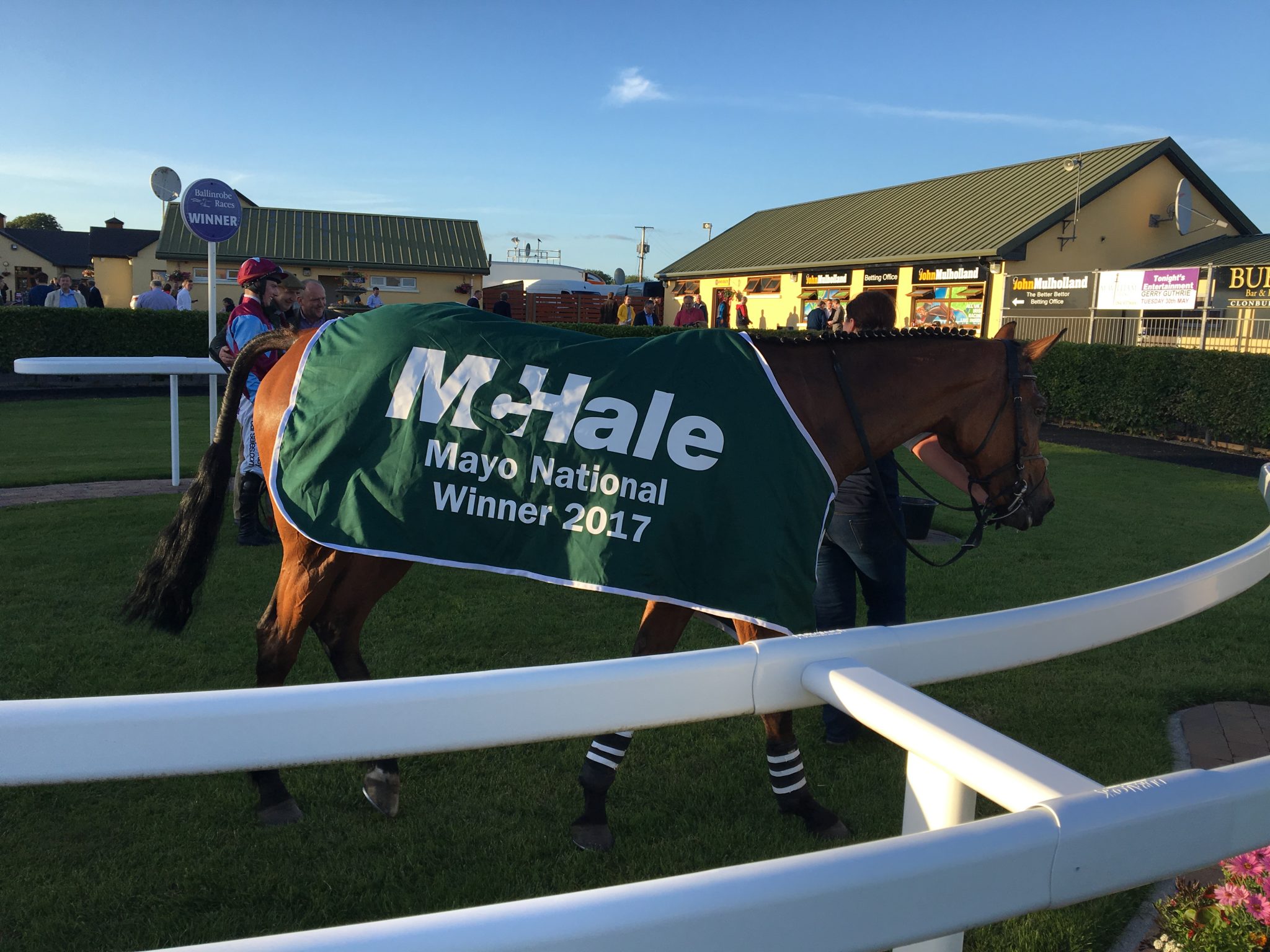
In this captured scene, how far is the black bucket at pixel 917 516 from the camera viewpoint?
4066 mm

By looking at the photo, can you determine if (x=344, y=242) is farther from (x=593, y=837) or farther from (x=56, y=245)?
(x=593, y=837)

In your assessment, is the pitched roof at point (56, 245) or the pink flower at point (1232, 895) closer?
the pink flower at point (1232, 895)

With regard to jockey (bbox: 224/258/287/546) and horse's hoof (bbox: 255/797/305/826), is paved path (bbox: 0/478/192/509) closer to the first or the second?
jockey (bbox: 224/258/287/546)

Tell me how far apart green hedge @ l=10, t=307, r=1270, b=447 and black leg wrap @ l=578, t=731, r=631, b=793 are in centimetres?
849

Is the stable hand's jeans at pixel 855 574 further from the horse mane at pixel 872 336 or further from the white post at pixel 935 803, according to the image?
the white post at pixel 935 803

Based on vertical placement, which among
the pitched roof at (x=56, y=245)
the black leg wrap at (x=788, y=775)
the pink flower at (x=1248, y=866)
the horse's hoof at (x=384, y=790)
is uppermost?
the pitched roof at (x=56, y=245)

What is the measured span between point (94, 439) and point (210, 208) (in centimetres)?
401

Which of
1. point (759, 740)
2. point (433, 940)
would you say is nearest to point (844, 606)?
point (759, 740)

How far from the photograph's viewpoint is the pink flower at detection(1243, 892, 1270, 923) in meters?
2.31

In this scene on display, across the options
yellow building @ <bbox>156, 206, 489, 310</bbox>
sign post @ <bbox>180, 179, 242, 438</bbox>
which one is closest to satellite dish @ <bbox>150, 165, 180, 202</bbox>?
sign post @ <bbox>180, 179, 242, 438</bbox>

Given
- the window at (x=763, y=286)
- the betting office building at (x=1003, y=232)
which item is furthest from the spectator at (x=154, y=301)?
the window at (x=763, y=286)

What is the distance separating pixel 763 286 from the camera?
32.3 meters

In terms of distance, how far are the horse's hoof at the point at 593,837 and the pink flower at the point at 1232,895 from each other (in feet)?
5.75

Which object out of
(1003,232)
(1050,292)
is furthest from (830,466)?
(1003,232)
